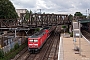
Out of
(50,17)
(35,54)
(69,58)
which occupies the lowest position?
(35,54)

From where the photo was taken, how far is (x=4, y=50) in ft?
108

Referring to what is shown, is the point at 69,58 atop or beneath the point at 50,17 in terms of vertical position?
beneath

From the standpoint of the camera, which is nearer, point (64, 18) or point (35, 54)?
point (35, 54)

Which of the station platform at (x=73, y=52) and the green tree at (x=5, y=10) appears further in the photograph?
the green tree at (x=5, y=10)

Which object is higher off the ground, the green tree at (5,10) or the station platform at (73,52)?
the green tree at (5,10)

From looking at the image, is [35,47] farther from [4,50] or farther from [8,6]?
[8,6]

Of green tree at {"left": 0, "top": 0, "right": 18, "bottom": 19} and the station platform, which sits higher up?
green tree at {"left": 0, "top": 0, "right": 18, "bottom": 19}

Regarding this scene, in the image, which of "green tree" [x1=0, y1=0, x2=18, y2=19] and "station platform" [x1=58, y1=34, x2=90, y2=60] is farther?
"green tree" [x1=0, y1=0, x2=18, y2=19]

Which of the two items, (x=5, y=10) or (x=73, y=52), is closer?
(x=73, y=52)

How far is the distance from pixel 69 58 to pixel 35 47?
17.1m

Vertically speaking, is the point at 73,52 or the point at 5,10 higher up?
the point at 5,10

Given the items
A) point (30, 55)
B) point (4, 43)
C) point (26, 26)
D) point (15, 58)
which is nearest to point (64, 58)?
point (15, 58)

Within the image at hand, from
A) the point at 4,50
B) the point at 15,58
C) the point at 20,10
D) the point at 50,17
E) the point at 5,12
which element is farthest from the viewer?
the point at 20,10

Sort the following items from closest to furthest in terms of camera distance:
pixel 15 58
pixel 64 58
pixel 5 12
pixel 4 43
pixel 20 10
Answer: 1. pixel 64 58
2. pixel 15 58
3. pixel 4 43
4. pixel 5 12
5. pixel 20 10
